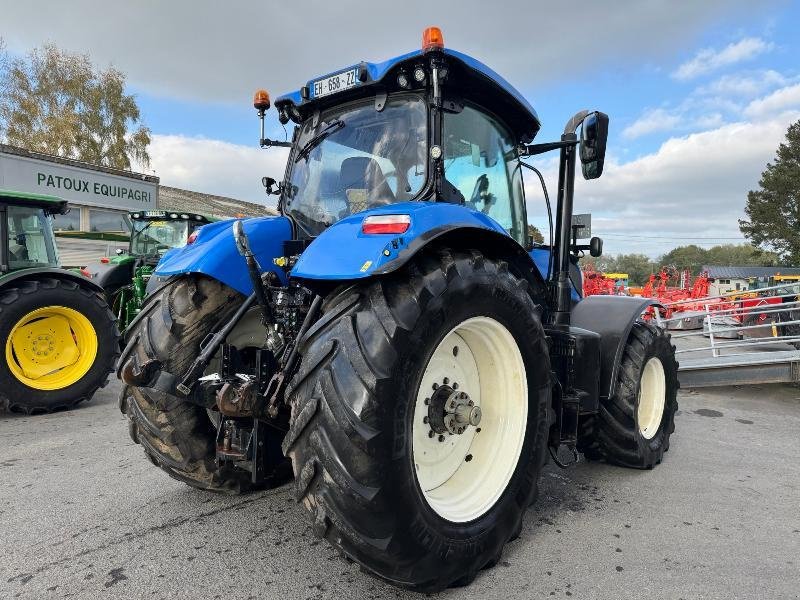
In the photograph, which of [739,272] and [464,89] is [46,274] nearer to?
[464,89]

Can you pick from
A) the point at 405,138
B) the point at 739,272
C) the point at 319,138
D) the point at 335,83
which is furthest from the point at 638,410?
Answer: the point at 739,272

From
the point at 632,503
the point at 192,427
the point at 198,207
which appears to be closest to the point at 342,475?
the point at 192,427

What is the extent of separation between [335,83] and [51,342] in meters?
4.67

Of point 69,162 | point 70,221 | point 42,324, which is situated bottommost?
point 42,324

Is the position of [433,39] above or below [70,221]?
below

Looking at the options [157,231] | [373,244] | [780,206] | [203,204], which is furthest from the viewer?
[780,206]

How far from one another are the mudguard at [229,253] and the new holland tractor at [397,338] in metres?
0.01

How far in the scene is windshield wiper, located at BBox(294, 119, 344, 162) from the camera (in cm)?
304

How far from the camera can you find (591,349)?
3125mm

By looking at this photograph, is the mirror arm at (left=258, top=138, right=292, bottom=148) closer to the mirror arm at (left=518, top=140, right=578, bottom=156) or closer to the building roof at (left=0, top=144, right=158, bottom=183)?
the mirror arm at (left=518, top=140, right=578, bottom=156)

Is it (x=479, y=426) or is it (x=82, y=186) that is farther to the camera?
(x=82, y=186)

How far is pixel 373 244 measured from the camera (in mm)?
2008

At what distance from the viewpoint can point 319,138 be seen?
3.13m

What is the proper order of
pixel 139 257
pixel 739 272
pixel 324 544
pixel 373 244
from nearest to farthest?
pixel 373 244 → pixel 324 544 → pixel 139 257 → pixel 739 272
